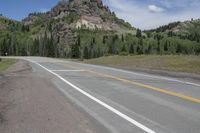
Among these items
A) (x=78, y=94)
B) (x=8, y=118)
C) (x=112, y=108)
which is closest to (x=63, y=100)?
(x=78, y=94)

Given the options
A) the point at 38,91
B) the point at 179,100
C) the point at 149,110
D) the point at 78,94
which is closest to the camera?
the point at 149,110

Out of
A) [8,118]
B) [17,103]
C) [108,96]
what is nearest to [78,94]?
[108,96]

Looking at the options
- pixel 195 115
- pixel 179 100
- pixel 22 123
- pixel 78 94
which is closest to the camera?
pixel 22 123

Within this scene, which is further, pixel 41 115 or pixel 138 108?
pixel 138 108

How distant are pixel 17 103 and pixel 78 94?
8.85ft

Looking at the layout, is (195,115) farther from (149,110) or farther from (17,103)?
(17,103)

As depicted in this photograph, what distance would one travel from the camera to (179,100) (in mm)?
11406

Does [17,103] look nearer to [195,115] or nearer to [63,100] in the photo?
[63,100]

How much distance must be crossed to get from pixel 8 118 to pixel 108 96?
14.8ft

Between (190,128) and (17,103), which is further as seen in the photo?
(17,103)

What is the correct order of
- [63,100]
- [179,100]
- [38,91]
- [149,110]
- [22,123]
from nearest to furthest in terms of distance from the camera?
[22,123], [149,110], [179,100], [63,100], [38,91]

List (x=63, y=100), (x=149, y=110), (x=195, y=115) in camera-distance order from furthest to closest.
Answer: (x=63, y=100)
(x=149, y=110)
(x=195, y=115)

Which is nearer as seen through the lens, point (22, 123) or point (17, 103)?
point (22, 123)

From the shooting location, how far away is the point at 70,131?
7.59 meters
